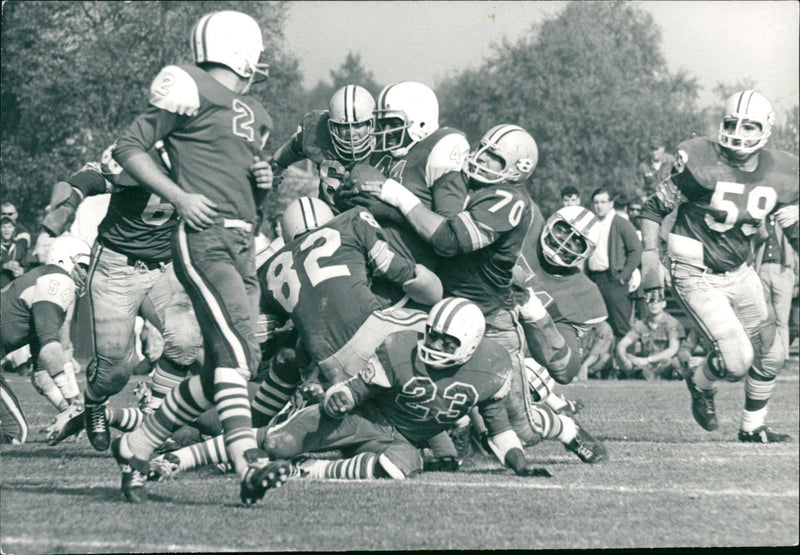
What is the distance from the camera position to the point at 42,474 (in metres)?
5.59

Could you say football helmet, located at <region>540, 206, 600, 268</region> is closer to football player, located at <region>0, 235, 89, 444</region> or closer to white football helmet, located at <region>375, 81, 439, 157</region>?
white football helmet, located at <region>375, 81, 439, 157</region>

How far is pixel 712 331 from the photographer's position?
7.39 m

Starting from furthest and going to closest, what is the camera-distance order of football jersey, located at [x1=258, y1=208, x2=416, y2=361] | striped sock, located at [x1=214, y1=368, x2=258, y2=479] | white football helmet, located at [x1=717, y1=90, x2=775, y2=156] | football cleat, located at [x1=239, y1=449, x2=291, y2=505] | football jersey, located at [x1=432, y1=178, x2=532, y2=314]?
white football helmet, located at [x1=717, y1=90, x2=775, y2=156], football jersey, located at [x1=258, y1=208, x2=416, y2=361], football jersey, located at [x1=432, y1=178, x2=532, y2=314], striped sock, located at [x1=214, y1=368, x2=258, y2=479], football cleat, located at [x1=239, y1=449, x2=291, y2=505]

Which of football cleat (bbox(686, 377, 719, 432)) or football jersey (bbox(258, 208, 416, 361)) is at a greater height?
football jersey (bbox(258, 208, 416, 361))

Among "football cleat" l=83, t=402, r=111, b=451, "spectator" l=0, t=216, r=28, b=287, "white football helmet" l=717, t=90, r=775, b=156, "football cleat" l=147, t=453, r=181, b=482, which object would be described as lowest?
"spectator" l=0, t=216, r=28, b=287

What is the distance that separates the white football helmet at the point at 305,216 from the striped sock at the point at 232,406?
6.82 feet

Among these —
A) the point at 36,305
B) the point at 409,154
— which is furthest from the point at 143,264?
the point at 409,154

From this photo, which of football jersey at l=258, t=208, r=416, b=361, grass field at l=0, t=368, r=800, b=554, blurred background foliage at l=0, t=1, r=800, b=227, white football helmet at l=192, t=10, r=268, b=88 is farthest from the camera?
blurred background foliage at l=0, t=1, r=800, b=227

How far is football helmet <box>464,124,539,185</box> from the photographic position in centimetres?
573

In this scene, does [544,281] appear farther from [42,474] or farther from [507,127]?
[42,474]

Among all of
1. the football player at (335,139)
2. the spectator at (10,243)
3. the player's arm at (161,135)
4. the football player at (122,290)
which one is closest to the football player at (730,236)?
the football player at (335,139)

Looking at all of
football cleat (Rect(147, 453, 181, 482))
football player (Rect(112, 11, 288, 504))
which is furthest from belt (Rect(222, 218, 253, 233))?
football cleat (Rect(147, 453, 181, 482))

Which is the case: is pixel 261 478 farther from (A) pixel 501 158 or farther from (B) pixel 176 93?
(A) pixel 501 158

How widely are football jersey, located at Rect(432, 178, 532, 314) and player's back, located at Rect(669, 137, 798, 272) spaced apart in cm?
181
